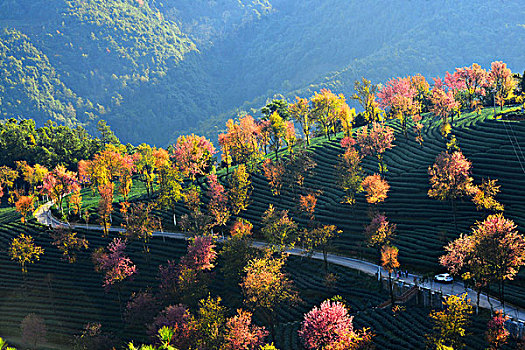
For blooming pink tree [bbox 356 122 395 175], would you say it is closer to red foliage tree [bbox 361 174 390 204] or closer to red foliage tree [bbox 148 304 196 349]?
red foliage tree [bbox 361 174 390 204]

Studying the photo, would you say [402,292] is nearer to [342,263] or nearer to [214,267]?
[342,263]

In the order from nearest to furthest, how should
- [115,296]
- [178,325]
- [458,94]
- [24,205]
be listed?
1. [178,325]
2. [115,296]
3. [24,205]
4. [458,94]

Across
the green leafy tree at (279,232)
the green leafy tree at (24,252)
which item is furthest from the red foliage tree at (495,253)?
the green leafy tree at (24,252)

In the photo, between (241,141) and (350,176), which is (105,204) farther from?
(350,176)

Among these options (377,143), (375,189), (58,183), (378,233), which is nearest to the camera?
(378,233)

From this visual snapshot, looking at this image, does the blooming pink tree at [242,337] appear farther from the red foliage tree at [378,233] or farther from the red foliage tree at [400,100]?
the red foliage tree at [400,100]

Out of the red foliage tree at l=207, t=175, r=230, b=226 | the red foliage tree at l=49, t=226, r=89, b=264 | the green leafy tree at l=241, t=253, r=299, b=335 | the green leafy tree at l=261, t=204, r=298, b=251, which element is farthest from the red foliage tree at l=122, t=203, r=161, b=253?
the green leafy tree at l=241, t=253, r=299, b=335

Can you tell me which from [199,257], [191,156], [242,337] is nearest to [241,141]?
[191,156]

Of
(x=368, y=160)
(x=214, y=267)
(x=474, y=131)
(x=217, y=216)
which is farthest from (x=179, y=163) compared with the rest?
(x=474, y=131)
